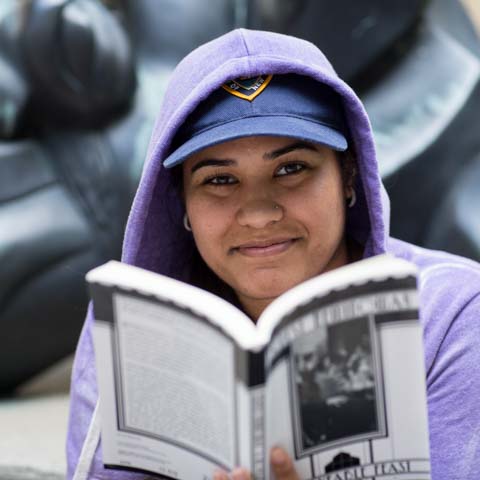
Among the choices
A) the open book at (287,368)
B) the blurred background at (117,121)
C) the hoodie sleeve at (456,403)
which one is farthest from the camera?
the blurred background at (117,121)

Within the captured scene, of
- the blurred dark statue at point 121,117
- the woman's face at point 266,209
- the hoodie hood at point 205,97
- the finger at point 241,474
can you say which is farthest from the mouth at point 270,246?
the blurred dark statue at point 121,117

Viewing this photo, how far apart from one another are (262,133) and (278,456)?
1.16 ft

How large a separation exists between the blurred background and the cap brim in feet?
4.18

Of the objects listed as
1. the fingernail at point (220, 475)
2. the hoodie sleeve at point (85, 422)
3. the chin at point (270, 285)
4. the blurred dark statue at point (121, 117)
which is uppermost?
the blurred dark statue at point (121, 117)

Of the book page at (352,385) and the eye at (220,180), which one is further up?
the eye at (220,180)

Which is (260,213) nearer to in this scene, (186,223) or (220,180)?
(220,180)

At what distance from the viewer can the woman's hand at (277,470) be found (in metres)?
0.92

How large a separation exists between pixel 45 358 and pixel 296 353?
162 cm

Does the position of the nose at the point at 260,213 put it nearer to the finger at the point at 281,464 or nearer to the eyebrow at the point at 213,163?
the eyebrow at the point at 213,163

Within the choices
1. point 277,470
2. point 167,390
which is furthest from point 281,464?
point 167,390

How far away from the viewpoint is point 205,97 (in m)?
1.16

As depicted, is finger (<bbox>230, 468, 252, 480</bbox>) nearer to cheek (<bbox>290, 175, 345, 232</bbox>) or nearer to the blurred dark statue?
cheek (<bbox>290, 175, 345, 232</bbox>)

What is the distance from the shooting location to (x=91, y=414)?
51.3 inches

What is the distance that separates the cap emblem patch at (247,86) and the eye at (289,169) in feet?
0.28
